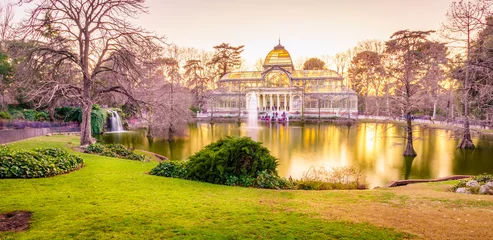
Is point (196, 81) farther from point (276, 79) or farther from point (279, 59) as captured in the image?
point (279, 59)

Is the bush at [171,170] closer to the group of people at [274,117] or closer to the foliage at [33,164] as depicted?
the foliage at [33,164]

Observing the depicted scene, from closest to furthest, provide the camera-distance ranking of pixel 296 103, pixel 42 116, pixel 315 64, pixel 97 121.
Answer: pixel 42 116 < pixel 97 121 < pixel 296 103 < pixel 315 64

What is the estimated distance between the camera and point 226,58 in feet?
229

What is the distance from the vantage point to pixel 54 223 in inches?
165

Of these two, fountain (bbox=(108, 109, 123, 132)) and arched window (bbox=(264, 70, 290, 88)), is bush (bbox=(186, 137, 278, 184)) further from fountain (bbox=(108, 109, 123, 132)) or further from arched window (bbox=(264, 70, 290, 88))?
arched window (bbox=(264, 70, 290, 88))

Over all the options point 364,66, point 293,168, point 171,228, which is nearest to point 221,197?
point 171,228

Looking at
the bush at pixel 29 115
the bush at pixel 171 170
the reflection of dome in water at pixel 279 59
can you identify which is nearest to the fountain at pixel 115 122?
the bush at pixel 29 115

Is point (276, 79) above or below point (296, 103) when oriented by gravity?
above

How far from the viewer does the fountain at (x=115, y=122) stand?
101 ft

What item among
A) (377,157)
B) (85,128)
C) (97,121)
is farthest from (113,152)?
(97,121)

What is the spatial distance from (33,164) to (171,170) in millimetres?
3475

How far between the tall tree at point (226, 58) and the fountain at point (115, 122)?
38125 millimetres

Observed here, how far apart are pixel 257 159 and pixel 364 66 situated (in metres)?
57.0

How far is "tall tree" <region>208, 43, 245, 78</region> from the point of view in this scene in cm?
6881
